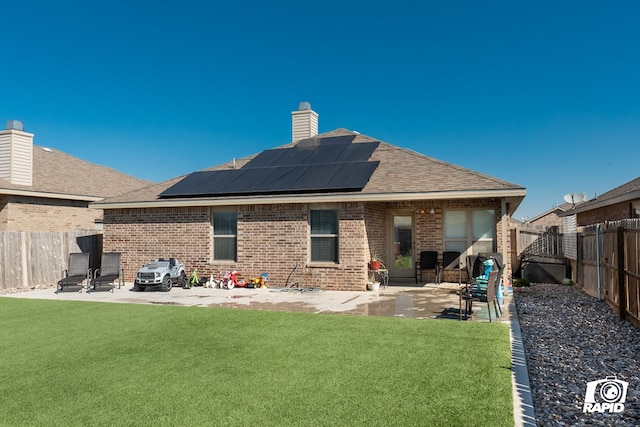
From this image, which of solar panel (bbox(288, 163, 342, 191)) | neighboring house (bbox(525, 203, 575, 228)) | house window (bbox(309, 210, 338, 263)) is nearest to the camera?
house window (bbox(309, 210, 338, 263))

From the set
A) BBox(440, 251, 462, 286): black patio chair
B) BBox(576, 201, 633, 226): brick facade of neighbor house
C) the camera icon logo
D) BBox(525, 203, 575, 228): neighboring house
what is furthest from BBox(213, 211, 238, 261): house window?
BBox(525, 203, 575, 228): neighboring house

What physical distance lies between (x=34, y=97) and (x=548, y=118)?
25.9m

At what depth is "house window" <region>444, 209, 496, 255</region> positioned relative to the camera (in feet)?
45.6

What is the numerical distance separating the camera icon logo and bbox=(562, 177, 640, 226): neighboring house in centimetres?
866

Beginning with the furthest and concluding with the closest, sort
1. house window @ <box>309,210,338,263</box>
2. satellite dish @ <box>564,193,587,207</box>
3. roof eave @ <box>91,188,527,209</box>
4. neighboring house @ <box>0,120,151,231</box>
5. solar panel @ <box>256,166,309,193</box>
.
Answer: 1. satellite dish @ <box>564,193,587,207</box>
2. neighboring house @ <box>0,120,151,231</box>
3. solar panel @ <box>256,166,309,193</box>
4. house window @ <box>309,210,338,263</box>
5. roof eave @ <box>91,188,527,209</box>

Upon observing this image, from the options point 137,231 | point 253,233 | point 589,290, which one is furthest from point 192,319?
point 589,290

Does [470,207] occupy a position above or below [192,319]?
above

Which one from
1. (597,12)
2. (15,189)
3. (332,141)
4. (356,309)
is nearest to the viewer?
(356,309)

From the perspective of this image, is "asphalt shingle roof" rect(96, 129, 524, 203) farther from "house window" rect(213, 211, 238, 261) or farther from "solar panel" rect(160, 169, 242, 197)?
"house window" rect(213, 211, 238, 261)

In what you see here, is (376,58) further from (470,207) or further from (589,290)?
(589,290)

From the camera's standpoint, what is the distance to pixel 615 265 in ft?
30.5

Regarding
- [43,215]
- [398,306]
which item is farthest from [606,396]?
[43,215]

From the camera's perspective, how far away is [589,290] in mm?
12250

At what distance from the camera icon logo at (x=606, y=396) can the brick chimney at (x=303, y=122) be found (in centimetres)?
1612
